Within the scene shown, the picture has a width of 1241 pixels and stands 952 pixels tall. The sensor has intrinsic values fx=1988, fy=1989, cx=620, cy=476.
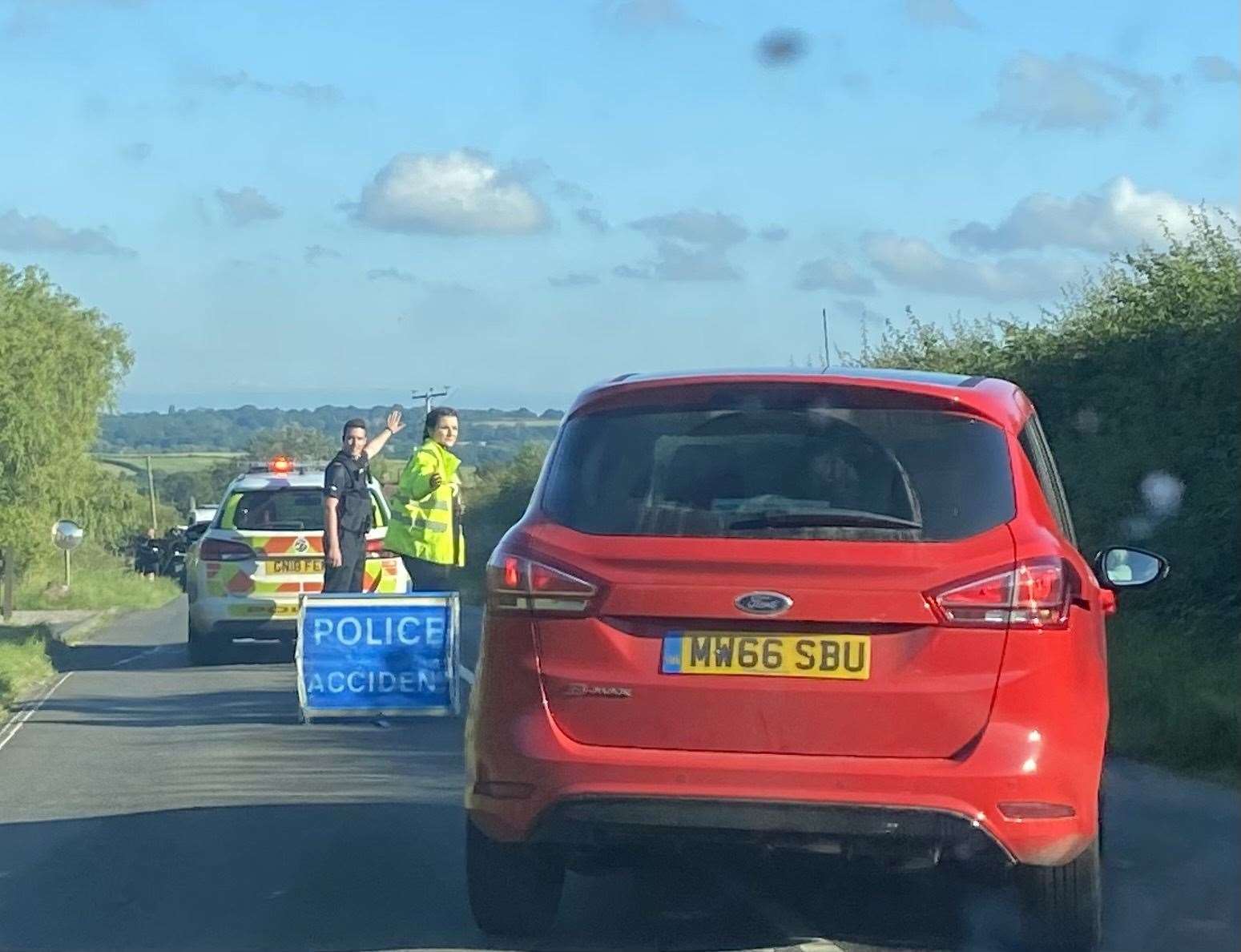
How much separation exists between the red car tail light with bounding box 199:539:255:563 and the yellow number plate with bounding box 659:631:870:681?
37.7 ft

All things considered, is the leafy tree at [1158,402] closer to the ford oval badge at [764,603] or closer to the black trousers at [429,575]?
the black trousers at [429,575]

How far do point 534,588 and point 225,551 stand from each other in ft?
37.3

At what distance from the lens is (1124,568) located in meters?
6.97

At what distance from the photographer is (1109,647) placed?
13.0 meters

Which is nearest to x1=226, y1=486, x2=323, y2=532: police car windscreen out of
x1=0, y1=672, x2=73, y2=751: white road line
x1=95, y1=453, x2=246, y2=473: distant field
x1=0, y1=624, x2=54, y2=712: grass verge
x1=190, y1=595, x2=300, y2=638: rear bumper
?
x1=190, y1=595, x2=300, y2=638: rear bumper

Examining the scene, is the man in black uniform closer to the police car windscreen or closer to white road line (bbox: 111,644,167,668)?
the police car windscreen

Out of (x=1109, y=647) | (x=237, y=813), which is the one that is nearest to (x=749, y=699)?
(x=237, y=813)

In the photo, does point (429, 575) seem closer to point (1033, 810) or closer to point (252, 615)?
point (252, 615)

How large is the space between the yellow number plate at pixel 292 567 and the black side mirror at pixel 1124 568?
1053cm

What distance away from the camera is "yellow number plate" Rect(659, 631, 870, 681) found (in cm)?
551

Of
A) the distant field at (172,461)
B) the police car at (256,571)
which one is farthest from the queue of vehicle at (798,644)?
the distant field at (172,461)

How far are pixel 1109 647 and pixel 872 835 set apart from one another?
7.93 meters

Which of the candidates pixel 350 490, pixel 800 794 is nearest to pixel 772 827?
pixel 800 794

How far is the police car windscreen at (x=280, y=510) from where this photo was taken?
1688cm
